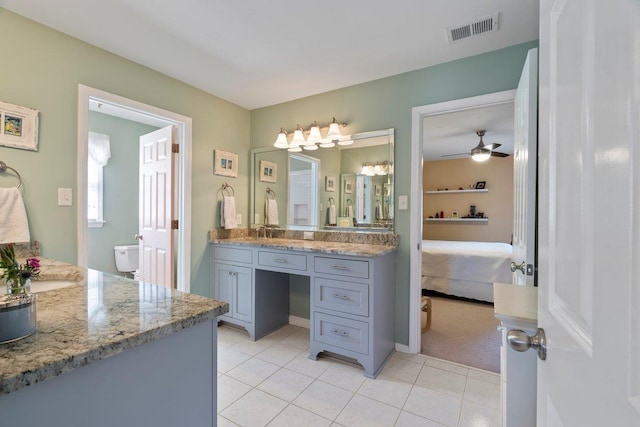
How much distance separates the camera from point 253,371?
84.5 inches

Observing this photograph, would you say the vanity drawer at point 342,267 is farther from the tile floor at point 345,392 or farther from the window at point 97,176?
the window at point 97,176

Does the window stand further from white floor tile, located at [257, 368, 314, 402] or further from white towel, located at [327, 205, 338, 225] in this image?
white floor tile, located at [257, 368, 314, 402]

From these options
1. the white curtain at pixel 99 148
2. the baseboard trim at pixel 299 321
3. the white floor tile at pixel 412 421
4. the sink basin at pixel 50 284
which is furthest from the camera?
the white curtain at pixel 99 148

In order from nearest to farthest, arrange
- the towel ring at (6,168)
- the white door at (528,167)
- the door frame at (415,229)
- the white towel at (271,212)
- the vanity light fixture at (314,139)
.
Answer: the white door at (528,167) → the towel ring at (6,168) → the door frame at (415,229) → the vanity light fixture at (314,139) → the white towel at (271,212)

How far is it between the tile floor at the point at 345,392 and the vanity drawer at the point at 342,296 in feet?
1.54

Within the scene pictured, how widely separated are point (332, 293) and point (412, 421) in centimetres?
93

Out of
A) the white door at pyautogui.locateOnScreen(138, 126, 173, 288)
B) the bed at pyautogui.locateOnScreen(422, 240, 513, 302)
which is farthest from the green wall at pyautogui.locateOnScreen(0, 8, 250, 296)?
the bed at pyautogui.locateOnScreen(422, 240, 513, 302)

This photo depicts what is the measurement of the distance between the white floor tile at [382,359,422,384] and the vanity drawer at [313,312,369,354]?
10.8 inches

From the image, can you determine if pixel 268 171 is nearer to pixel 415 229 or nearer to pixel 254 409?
pixel 415 229

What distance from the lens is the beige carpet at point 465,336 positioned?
2.36 metres

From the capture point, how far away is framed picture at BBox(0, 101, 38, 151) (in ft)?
5.61

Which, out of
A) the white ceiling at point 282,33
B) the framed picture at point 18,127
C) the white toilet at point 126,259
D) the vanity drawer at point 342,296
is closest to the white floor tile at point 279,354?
the vanity drawer at point 342,296

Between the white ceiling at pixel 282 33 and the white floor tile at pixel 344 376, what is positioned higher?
the white ceiling at pixel 282 33

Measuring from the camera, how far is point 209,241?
2975mm
